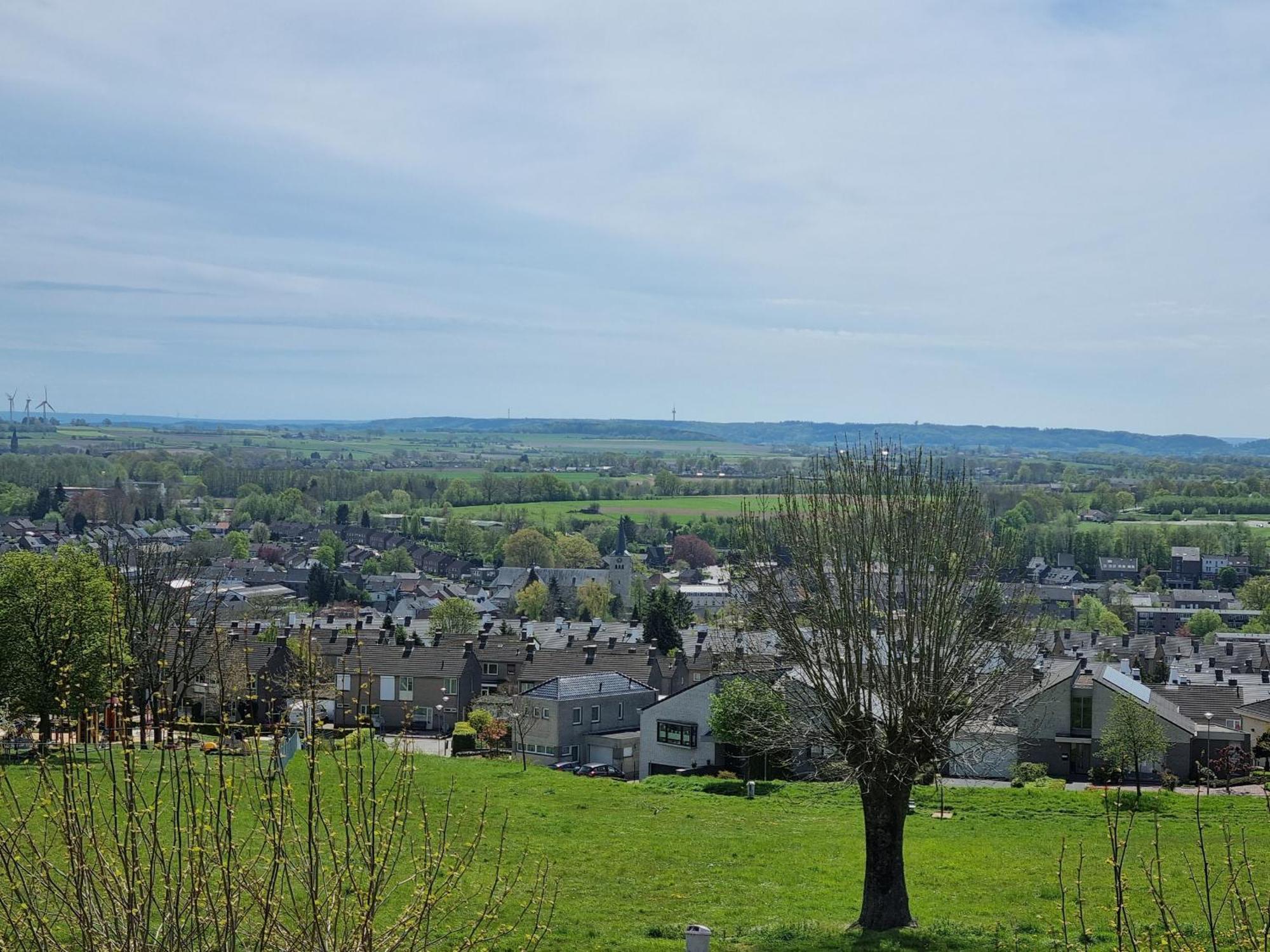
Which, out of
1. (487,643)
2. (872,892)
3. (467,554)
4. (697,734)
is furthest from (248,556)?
(872,892)

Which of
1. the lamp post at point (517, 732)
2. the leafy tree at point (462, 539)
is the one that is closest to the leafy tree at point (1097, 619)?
the lamp post at point (517, 732)

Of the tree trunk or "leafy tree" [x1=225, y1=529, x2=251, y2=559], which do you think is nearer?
the tree trunk

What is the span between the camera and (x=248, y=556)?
482 ft

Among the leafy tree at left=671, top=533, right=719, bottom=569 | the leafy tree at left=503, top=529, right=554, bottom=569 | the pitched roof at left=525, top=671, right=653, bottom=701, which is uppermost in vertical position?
the pitched roof at left=525, top=671, right=653, bottom=701

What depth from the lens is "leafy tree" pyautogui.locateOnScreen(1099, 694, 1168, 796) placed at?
3544cm

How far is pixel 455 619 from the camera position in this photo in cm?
7500

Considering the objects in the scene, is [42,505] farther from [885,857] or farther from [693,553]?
[885,857]

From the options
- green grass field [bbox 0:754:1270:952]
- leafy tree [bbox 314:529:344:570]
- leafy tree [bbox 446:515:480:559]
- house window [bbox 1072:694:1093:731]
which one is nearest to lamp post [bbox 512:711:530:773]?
green grass field [bbox 0:754:1270:952]

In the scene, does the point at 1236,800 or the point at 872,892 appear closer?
the point at 872,892

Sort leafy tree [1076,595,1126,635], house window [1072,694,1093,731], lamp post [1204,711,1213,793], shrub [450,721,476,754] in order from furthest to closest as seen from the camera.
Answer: leafy tree [1076,595,1126,635]
house window [1072,694,1093,731]
shrub [450,721,476,754]
lamp post [1204,711,1213,793]

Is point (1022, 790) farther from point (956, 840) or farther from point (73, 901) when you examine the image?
point (73, 901)

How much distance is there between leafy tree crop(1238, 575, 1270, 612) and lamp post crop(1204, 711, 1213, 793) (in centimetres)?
6440

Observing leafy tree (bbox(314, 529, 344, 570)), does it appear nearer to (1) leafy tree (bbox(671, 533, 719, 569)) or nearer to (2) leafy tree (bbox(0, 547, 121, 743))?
(1) leafy tree (bbox(671, 533, 719, 569))

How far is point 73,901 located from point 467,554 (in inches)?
5841
